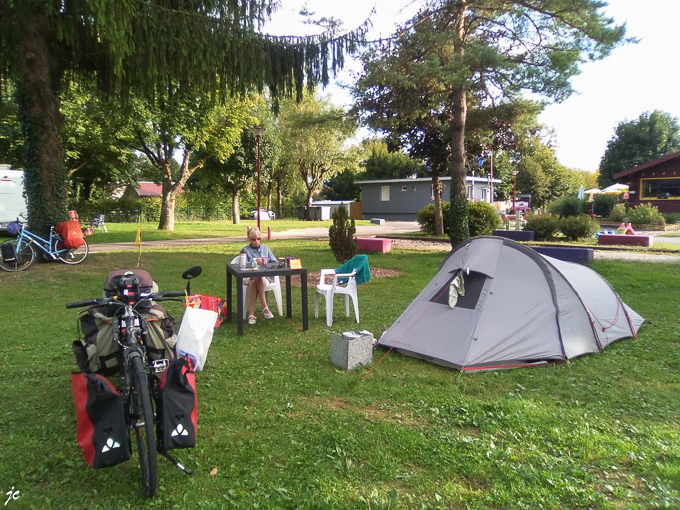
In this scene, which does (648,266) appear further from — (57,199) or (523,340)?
(57,199)

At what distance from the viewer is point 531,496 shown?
2.65m

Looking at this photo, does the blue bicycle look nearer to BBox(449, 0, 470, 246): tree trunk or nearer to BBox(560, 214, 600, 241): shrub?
BBox(449, 0, 470, 246): tree trunk

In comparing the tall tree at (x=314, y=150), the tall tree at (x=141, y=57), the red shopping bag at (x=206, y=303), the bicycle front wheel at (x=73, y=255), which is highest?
the tall tree at (x=314, y=150)

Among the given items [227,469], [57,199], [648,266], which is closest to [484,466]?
[227,469]

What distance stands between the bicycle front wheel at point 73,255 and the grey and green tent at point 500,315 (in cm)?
799

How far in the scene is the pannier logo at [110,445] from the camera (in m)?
2.40

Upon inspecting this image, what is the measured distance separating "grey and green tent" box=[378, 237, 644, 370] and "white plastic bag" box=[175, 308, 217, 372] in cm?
194

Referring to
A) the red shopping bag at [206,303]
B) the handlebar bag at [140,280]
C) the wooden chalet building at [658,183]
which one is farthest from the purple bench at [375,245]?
the wooden chalet building at [658,183]

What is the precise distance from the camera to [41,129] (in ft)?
30.8

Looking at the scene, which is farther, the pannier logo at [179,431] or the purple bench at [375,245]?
the purple bench at [375,245]

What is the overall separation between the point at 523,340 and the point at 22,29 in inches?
376

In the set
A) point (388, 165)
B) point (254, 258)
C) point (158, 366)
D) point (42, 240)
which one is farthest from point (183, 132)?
point (388, 165)

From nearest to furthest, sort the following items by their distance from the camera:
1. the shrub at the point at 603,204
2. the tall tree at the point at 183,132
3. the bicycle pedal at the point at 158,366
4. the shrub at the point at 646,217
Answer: the bicycle pedal at the point at 158,366 → the tall tree at the point at 183,132 → the shrub at the point at 646,217 → the shrub at the point at 603,204

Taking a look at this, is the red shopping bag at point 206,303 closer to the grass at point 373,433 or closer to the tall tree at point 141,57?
the grass at point 373,433
